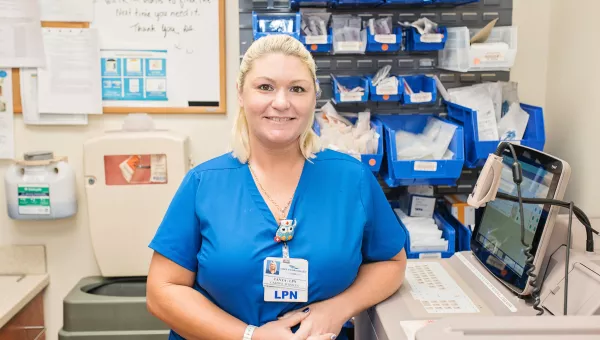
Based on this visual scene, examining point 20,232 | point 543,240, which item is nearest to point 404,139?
point 543,240

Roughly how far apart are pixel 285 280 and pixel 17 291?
1.59 meters

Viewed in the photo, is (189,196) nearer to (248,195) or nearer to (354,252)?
(248,195)

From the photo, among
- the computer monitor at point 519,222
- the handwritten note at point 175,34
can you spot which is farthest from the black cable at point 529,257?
the handwritten note at point 175,34

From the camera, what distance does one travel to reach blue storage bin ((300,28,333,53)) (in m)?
2.23

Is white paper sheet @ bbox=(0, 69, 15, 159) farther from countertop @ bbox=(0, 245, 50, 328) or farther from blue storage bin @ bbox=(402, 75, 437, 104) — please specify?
blue storage bin @ bbox=(402, 75, 437, 104)

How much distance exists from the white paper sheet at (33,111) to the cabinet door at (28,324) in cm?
80

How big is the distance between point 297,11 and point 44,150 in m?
1.29

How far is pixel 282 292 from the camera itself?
57.2 inches

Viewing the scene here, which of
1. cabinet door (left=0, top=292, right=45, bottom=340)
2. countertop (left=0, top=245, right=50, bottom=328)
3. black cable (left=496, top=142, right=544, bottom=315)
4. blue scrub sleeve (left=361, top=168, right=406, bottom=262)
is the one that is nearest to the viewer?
black cable (left=496, top=142, right=544, bottom=315)

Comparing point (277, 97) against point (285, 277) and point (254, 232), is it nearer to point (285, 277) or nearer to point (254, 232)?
point (254, 232)

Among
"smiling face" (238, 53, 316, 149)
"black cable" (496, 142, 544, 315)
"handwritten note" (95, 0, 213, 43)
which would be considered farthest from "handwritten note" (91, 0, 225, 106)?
"black cable" (496, 142, 544, 315)

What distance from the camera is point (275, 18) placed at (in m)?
2.34

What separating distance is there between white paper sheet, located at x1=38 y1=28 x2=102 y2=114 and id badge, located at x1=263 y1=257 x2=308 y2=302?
1.48 meters

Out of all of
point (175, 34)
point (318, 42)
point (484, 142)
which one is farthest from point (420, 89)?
point (175, 34)
